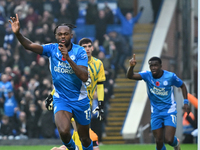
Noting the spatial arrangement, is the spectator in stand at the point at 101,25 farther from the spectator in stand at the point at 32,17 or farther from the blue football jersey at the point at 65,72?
the blue football jersey at the point at 65,72

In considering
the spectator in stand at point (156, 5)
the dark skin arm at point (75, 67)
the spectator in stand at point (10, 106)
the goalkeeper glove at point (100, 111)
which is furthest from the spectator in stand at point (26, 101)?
the dark skin arm at point (75, 67)

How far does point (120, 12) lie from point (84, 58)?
1129 centimetres

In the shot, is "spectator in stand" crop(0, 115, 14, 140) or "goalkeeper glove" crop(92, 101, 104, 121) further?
"spectator in stand" crop(0, 115, 14, 140)

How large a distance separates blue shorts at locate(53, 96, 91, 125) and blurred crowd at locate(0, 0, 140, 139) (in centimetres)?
791

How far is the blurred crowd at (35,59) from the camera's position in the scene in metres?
14.9

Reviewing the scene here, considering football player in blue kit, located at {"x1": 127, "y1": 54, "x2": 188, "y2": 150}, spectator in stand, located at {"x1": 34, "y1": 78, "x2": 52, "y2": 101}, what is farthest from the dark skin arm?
spectator in stand, located at {"x1": 34, "y1": 78, "x2": 52, "y2": 101}

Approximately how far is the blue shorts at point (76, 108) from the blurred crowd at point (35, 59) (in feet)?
26.0

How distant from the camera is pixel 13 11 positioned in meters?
18.3

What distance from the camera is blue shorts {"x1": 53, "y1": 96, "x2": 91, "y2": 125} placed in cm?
664

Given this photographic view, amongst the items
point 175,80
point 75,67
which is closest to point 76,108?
point 75,67

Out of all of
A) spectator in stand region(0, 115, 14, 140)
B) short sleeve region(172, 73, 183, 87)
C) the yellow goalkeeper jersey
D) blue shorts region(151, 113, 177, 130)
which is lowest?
spectator in stand region(0, 115, 14, 140)

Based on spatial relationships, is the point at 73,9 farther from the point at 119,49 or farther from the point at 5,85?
the point at 5,85

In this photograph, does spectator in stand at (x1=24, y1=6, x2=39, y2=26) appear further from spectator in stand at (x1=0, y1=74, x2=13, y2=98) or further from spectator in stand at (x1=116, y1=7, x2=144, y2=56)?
spectator in stand at (x1=116, y1=7, x2=144, y2=56)

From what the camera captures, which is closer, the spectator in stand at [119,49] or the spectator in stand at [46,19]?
the spectator in stand at [119,49]
